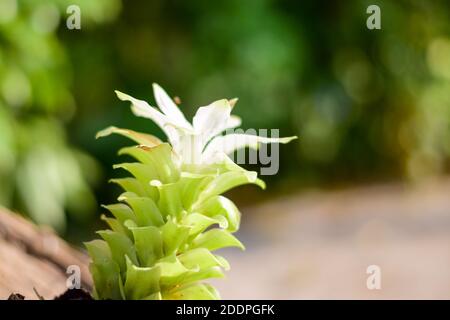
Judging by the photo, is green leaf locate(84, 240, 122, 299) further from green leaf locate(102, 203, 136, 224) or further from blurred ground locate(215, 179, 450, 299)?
blurred ground locate(215, 179, 450, 299)

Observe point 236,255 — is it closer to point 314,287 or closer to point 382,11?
point 314,287

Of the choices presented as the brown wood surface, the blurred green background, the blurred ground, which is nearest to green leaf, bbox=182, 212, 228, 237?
the brown wood surface

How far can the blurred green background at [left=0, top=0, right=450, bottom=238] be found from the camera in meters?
2.32

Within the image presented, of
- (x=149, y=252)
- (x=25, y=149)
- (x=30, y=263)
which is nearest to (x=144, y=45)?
(x=25, y=149)

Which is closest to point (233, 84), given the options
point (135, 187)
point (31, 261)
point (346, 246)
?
point (346, 246)

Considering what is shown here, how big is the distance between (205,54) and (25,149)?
2.76 ft

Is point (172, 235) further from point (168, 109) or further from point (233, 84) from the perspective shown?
point (233, 84)

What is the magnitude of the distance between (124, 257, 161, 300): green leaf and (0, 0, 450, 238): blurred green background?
1526mm

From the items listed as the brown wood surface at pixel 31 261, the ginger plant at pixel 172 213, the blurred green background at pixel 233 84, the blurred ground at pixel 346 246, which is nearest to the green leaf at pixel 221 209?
the ginger plant at pixel 172 213

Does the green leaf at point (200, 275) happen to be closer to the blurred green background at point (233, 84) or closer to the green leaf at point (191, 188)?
the green leaf at point (191, 188)

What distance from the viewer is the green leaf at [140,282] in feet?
2.28

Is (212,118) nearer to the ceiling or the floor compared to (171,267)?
nearer to the ceiling

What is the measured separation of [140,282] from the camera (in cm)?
71

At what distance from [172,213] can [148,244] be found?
0.04 metres
